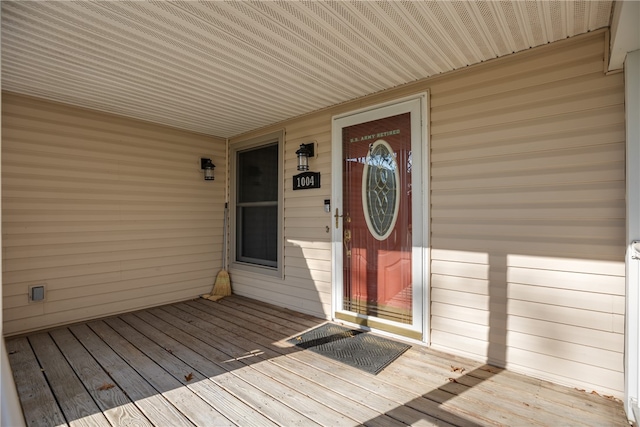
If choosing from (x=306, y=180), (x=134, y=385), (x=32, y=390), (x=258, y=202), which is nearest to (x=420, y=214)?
(x=306, y=180)

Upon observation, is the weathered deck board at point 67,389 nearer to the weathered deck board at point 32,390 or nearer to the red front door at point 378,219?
the weathered deck board at point 32,390

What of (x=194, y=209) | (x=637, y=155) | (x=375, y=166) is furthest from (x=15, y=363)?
(x=637, y=155)

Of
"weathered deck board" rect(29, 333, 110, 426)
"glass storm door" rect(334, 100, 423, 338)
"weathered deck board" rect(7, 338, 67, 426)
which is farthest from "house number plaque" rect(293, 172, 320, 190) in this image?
"weathered deck board" rect(7, 338, 67, 426)

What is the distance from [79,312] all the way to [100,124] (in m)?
2.17

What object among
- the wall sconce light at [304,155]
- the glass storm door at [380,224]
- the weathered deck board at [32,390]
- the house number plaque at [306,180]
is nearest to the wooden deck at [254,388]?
the weathered deck board at [32,390]

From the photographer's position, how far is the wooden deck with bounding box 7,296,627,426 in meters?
2.09

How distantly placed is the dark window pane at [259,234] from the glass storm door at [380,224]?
1.23m

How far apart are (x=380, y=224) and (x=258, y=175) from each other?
220 cm

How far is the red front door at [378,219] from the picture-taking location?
3.27 m

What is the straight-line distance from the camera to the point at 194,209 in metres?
4.87

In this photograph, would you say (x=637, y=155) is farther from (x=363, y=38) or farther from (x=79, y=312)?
(x=79, y=312)

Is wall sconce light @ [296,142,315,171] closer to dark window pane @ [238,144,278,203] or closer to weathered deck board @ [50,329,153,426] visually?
dark window pane @ [238,144,278,203]

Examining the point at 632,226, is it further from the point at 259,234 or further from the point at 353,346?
the point at 259,234

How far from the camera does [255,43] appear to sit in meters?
2.50
